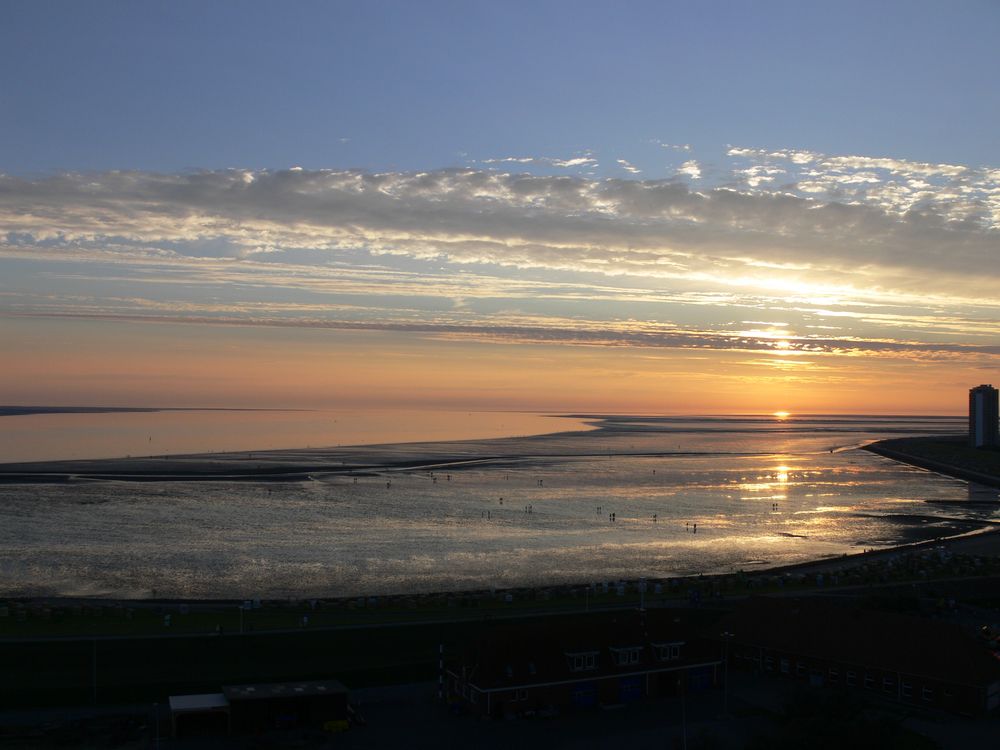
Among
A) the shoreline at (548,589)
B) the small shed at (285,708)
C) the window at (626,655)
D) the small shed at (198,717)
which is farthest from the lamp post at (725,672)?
the small shed at (198,717)

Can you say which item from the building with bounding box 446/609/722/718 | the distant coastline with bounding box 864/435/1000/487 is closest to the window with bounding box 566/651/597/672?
the building with bounding box 446/609/722/718

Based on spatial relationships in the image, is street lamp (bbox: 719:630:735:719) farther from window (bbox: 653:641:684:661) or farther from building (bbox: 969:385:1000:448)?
building (bbox: 969:385:1000:448)

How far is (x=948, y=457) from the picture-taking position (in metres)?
144

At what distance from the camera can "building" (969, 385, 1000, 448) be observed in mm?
152875

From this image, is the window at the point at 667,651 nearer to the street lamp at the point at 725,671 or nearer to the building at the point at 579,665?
the building at the point at 579,665

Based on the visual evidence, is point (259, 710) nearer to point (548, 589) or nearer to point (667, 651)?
point (667, 651)

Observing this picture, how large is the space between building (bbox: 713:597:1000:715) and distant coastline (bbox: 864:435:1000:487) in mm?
92371

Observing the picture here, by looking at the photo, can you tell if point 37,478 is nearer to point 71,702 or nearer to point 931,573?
point 71,702

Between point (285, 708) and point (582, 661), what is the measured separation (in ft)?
32.4

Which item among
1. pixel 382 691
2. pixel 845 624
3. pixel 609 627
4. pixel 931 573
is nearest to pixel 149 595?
pixel 382 691

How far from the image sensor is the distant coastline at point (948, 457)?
409 feet

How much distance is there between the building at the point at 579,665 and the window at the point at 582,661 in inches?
1.3

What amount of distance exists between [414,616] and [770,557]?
30.6 m

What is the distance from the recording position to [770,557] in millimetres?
62719
